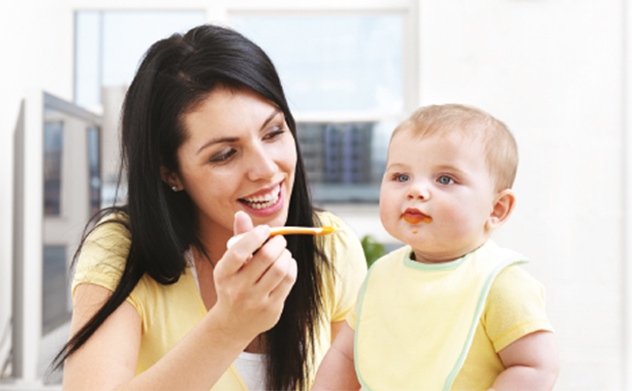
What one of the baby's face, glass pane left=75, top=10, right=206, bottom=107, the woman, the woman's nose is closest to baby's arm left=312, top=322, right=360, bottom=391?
the woman

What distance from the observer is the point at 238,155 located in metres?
1.02

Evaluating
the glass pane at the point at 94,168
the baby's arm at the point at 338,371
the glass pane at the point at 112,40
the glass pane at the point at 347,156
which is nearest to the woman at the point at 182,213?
the baby's arm at the point at 338,371

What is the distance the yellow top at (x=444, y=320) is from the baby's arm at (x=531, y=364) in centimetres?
2

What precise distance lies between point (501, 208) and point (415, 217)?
0.48 feet

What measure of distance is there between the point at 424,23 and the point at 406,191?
227 centimetres

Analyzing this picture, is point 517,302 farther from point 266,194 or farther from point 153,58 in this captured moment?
point 153,58

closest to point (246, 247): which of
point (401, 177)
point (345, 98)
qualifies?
point (401, 177)

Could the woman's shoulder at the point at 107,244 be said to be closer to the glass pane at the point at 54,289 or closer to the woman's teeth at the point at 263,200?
the woman's teeth at the point at 263,200

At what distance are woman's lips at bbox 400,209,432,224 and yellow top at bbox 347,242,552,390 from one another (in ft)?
0.30

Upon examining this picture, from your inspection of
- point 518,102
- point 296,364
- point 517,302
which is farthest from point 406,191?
point 518,102

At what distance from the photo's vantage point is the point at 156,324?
110 centimetres

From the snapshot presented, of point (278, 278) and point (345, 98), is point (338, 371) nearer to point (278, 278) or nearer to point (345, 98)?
point (278, 278)

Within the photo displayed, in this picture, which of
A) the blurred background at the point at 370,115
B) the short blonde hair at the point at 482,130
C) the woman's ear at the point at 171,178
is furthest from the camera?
the blurred background at the point at 370,115

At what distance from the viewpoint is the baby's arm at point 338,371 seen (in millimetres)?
899
